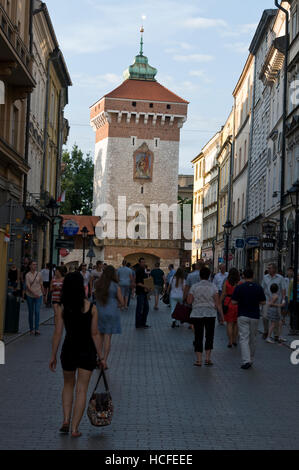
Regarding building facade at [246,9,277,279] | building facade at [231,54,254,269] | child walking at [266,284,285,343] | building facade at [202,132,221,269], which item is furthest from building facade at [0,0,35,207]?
building facade at [202,132,221,269]

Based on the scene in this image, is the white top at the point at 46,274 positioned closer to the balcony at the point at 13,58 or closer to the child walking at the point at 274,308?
the balcony at the point at 13,58

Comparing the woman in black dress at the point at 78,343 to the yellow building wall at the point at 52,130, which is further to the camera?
the yellow building wall at the point at 52,130

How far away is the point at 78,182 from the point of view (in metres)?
97.8

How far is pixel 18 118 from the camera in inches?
1238

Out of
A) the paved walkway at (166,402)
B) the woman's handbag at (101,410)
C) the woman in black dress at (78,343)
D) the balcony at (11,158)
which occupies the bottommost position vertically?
the paved walkway at (166,402)

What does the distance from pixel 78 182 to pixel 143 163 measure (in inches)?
616

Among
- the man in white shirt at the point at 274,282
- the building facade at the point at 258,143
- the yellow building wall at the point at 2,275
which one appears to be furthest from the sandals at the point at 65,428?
the building facade at the point at 258,143

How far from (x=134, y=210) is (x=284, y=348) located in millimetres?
65857

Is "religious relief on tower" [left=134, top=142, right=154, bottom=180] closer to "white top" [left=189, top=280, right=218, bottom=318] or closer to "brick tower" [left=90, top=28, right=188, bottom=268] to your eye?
"brick tower" [left=90, top=28, right=188, bottom=268]

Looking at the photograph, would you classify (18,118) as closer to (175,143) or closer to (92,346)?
(92,346)

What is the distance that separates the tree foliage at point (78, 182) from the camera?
9725 centimetres

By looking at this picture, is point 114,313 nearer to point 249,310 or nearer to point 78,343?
point 249,310

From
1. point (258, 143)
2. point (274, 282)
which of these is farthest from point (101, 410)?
point (258, 143)

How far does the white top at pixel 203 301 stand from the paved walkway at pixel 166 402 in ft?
2.88
